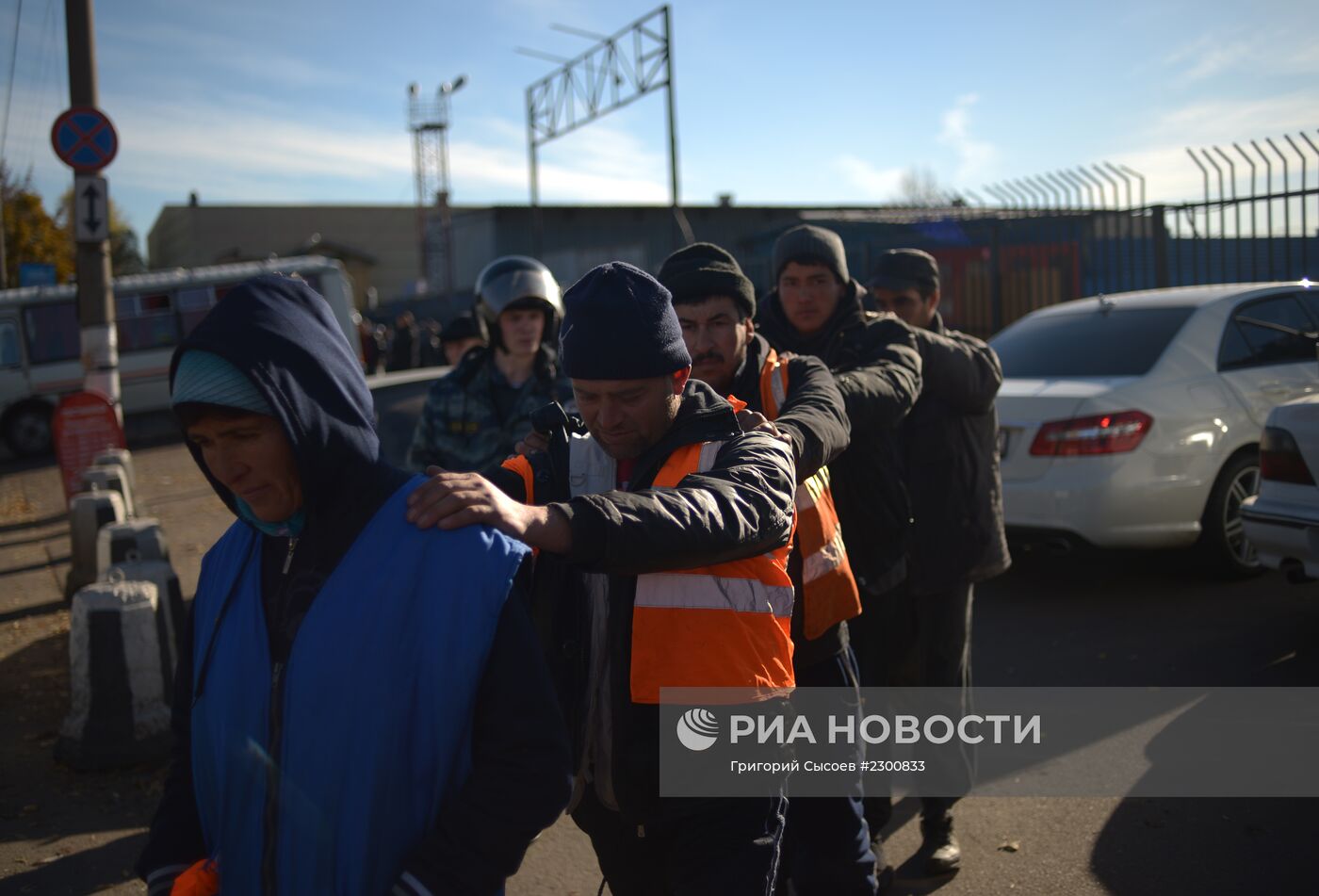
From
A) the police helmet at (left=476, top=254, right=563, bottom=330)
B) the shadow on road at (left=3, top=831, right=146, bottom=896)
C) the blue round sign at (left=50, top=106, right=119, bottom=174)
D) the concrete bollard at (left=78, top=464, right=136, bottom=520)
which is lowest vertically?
the shadow on road at (left=3, top=831, right=146, bottom=896)

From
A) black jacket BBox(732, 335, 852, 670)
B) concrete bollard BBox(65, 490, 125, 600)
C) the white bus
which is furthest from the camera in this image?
the white bus

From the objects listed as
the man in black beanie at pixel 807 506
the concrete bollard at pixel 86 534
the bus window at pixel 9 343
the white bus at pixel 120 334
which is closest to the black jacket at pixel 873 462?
the man in black beanie at pixel 807 506

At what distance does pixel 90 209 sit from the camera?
8.70 m

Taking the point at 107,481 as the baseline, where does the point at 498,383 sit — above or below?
above

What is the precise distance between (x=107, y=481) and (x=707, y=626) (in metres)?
9.17

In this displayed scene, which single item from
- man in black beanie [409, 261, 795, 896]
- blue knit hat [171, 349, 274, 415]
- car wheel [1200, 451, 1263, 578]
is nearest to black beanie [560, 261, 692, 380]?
man in black beanie [409, 261, 795, 896]

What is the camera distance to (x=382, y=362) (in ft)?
96.0

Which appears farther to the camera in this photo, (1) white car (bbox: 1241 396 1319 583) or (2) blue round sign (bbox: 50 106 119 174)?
(2) blue round sign (bbox: 50 106 119 174)

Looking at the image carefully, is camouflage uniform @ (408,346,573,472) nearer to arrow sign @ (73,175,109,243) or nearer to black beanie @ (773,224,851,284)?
black beanie @ (773,224,851,284)

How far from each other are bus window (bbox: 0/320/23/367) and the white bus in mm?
18

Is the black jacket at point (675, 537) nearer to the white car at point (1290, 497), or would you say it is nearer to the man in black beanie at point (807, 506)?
the man in black beanie at point (807, 506)

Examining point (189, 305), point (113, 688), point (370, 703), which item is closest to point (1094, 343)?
point (113, 688)

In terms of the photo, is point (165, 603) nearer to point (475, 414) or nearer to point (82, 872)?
point (82, 872)

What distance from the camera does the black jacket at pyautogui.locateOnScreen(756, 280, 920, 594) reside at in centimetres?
322
